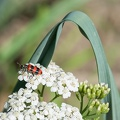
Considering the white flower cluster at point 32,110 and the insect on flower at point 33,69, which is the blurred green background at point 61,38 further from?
the white flower cluster at point 32,110

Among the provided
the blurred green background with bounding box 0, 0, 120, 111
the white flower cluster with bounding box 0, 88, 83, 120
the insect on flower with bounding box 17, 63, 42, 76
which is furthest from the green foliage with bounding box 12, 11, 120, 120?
the blurred green background with bounding box 0, 0, 120, 111

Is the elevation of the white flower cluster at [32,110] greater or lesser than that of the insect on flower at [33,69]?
lesser

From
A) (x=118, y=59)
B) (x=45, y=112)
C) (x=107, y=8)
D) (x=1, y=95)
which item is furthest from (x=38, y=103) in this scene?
(x=107, y=8)

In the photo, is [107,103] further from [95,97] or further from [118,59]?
[118,59]

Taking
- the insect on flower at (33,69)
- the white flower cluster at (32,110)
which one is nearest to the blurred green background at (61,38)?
the insect on flower at (33,69)

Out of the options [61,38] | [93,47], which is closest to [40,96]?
[93,47]

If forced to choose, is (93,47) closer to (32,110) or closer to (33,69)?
(33,69)

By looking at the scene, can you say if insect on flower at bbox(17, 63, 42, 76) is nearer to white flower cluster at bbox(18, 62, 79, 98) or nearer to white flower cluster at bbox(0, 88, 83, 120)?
white flower cluster at bbox(18, 62, 79, 98)
